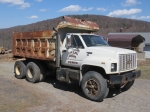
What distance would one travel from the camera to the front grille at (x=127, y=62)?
7078mm

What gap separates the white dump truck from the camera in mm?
7039

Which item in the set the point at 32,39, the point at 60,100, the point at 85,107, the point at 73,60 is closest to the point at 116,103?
the point at 85,107

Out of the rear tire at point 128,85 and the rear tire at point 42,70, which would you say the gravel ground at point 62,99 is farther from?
the rear tire at point 42,70

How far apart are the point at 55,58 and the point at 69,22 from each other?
1.61m

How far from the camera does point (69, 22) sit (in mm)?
8617

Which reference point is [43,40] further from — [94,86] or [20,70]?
[94,86]

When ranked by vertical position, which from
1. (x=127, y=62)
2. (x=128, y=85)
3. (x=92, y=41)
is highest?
(x=92, y=41)

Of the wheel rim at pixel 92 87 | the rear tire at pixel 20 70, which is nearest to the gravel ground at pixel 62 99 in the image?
the wheel rim at pixel 92 87

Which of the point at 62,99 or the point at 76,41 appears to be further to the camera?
the point at 76,41

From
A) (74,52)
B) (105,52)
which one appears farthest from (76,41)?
(105,52)

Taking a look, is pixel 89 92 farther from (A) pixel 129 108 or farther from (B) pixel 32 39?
(B) pixel 32 39

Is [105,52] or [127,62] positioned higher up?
[105,52]

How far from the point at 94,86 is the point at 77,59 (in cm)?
139

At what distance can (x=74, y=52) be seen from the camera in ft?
26.8
